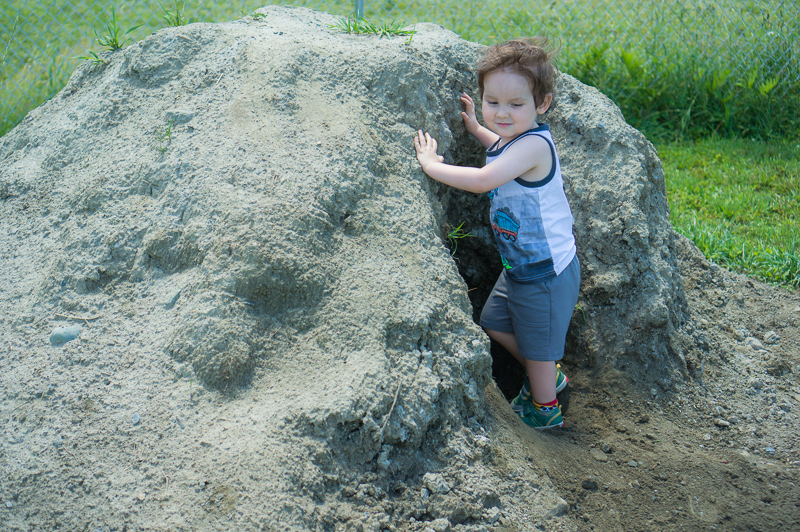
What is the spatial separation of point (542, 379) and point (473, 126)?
114cm

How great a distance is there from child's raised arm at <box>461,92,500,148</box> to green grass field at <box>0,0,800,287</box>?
275 cm

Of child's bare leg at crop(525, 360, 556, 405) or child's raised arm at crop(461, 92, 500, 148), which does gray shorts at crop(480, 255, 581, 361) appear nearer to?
child's bare leg at crop(525, 360, 556, 405)

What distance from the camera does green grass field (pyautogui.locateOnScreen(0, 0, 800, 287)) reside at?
5.50 metres

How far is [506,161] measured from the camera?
252 cm

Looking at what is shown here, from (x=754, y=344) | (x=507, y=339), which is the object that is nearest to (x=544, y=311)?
(x=507, y=339)

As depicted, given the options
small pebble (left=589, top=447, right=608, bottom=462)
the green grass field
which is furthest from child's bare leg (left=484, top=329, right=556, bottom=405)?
the green grass field

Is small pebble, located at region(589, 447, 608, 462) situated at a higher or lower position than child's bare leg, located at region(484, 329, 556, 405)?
lower

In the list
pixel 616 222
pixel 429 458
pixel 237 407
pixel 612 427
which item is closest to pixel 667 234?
pixel 616 222

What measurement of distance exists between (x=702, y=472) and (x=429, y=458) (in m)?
1.16


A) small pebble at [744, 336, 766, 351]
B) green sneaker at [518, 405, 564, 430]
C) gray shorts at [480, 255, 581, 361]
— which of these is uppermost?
gray shorts at [480, 255, 581, 361]

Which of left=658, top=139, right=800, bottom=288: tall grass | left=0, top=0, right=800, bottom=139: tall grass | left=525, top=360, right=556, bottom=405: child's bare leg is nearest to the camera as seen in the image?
A: left=525, top=360, right=556, bottom=405: child's bare leg

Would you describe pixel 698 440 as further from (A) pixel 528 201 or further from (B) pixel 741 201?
(B) pixel 741 201

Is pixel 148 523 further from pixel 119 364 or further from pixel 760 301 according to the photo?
pixel 760 301

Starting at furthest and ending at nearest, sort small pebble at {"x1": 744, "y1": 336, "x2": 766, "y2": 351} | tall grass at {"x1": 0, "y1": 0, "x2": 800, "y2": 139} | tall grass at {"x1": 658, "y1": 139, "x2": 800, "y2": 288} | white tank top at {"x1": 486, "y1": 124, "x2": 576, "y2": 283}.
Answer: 1. tall grass at {"x1": 0, "y1": 0, "x2": 800, "y2": 139}
2. tall grass at {"x1": 658, "y1": 139, "x2": 800, "y2": 288}
3. small pebble at {"x1": 744, "y1": 336, "x2": 766, "y2": 351}
4. white tank top at {"x1": 486, "y1": 124, "x2": 576, "y2": 283}
